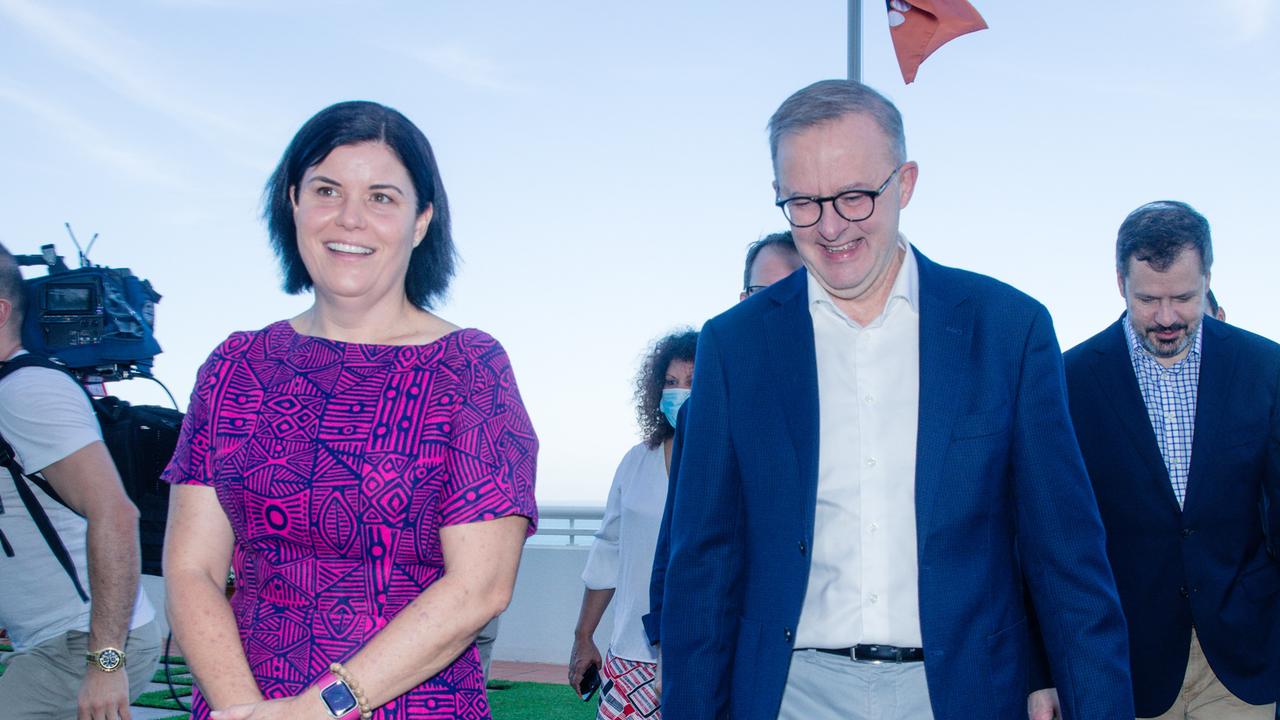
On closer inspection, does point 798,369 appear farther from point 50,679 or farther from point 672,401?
point 50,679

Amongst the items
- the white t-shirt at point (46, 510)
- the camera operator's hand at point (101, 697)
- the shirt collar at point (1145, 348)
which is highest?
the shirt collar at point (1145, 348)

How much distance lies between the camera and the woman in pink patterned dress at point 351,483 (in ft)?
7.32

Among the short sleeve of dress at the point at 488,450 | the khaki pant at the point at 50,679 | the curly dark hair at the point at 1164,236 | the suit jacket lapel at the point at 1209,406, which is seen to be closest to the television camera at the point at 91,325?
the khaki pant at the point at 50,679

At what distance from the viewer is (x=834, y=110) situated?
2.74m

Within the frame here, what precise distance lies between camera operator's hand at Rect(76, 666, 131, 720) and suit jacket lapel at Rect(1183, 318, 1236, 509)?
3411 mm

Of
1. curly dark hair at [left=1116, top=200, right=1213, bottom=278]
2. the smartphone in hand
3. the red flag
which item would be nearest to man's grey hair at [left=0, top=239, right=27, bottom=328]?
the smartphone in hand

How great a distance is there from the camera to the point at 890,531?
2619 millimetres

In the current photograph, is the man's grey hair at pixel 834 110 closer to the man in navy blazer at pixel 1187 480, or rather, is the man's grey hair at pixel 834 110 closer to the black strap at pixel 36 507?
the man in navy blazer at pixel 1187 480

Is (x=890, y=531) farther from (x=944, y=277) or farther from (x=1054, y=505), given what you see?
(x=944, y=277)

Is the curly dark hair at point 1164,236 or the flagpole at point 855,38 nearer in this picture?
the curly dark hair at point 1164,236

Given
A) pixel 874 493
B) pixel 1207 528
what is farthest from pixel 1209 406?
pixel 874 493

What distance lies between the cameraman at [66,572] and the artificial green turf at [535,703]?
6418mm

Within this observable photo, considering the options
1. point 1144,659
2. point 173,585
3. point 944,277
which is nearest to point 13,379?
point 173,585

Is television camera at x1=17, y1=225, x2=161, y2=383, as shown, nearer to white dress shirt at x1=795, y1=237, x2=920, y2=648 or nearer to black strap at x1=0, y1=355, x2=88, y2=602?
black strap at x1=0, y1=355, x2=88, y2=602
